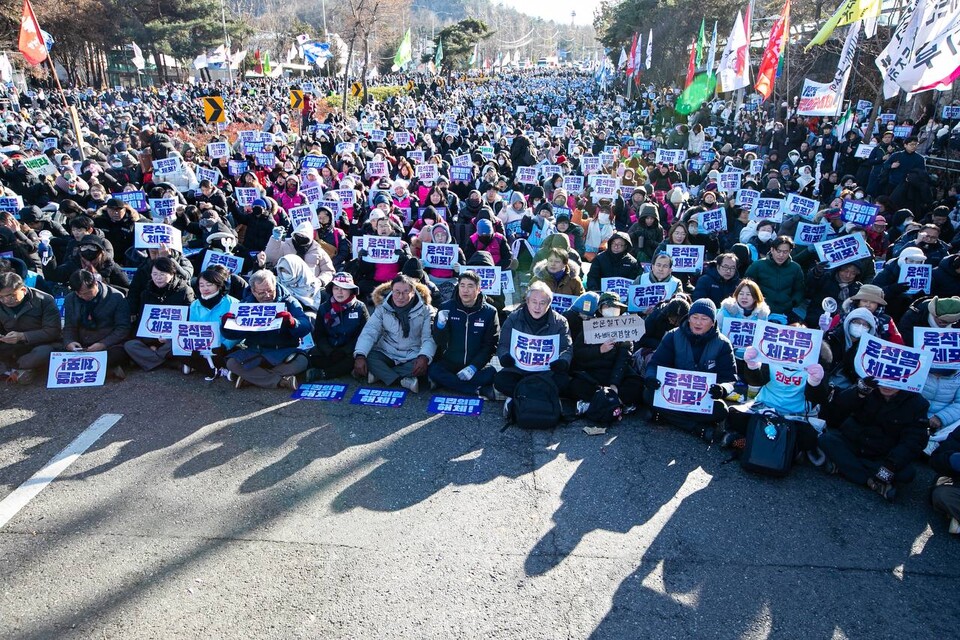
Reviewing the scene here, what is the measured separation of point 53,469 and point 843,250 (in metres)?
9.39

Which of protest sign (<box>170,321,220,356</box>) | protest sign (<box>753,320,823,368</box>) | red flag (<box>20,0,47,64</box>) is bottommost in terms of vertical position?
protest sign (<box>170,321,220,356</box>)

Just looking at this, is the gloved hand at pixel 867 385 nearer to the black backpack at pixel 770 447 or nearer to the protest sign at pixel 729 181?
the black backpack at pixel 770 447

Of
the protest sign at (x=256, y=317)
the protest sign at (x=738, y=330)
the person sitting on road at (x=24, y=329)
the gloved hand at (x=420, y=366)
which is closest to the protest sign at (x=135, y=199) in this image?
the person sitting on road at (x=24, y=329)

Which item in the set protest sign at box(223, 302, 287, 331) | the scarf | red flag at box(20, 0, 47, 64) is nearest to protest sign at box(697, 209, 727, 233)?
the scarf

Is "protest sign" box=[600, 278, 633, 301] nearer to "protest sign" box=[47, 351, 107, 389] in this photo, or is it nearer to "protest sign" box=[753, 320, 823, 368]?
"protest sign" box=[753, 320, 823, 368]

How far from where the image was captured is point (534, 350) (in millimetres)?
6043

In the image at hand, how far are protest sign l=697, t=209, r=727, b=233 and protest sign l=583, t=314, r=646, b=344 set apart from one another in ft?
16.4

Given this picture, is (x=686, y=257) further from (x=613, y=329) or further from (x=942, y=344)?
(x=942, y=344)

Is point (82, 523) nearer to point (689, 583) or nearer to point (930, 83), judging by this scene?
point (689, 583)

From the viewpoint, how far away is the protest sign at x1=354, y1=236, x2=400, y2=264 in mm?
8461

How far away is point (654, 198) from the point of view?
41.8 ft

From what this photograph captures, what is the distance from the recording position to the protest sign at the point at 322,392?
6387 mm

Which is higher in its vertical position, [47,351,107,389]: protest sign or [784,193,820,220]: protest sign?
[784,193,820,220]: protest sign

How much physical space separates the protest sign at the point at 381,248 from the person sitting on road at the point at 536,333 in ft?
9.55
